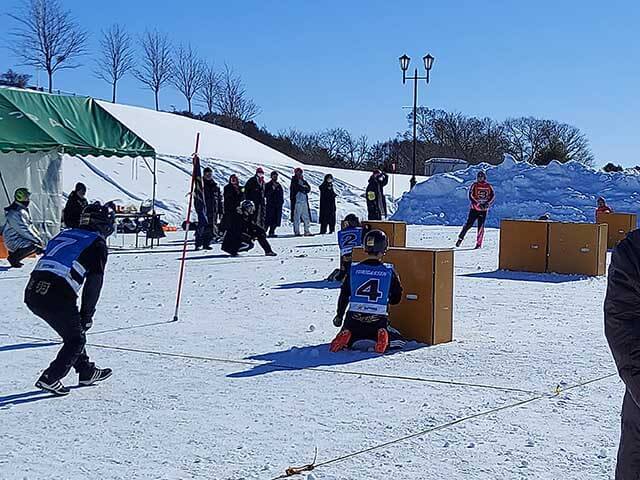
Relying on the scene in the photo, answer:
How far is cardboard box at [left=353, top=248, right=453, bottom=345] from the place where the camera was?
9281mm

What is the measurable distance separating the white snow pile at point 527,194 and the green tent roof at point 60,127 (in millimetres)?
17650

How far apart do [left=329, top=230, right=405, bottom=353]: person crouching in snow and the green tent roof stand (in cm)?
1237

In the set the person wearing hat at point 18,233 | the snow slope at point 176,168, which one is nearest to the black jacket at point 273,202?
the snow slope at point 176,168

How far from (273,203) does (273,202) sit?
0.15 ft

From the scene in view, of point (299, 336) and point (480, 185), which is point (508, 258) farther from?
point (299, 336)

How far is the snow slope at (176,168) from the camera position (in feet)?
116

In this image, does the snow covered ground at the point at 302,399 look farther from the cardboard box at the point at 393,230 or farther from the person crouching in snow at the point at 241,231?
the person crouching in snow at the point at 241,231

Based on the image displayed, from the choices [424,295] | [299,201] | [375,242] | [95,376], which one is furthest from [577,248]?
[299,201]

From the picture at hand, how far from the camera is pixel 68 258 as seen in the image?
7.04 m

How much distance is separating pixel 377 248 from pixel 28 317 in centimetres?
460

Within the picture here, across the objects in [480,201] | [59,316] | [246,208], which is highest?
[480,201]

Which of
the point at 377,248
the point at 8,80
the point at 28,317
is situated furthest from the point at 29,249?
the point at 8,80

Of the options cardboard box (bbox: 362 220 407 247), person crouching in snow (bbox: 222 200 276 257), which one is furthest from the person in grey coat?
person crouching in snow (bbox: 222 200 276 257)

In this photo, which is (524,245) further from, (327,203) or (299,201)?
(327,203)
